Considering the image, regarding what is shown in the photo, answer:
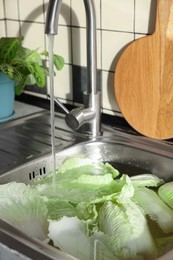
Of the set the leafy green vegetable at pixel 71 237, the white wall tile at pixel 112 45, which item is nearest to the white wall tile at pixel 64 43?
the white wall tile at pixel 112 45

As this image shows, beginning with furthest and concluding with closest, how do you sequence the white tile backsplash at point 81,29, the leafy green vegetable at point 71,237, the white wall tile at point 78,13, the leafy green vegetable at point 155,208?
the white wall tile at point 78,13 → the white tile backsplash at point 81,29 → the leafy green vegetable at point 155,208 → the leafy green vegetable at point 71,237

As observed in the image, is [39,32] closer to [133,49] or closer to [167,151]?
[133,49]

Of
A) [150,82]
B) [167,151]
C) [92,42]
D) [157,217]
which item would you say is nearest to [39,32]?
[92,42]

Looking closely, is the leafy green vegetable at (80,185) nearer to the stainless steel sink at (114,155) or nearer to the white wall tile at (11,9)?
the stainless steel sink at (114,155)

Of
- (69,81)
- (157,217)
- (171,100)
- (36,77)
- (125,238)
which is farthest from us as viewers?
(69,81)

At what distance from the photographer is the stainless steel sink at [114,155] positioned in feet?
3.73

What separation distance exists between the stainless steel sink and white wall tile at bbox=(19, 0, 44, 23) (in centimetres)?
37

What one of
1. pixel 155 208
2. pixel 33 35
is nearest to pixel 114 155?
pixel 155 208

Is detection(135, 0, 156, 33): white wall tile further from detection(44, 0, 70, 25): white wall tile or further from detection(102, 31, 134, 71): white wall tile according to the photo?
detection(44, 0, 70, 25): white wall tile

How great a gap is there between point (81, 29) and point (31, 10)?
0.20 m

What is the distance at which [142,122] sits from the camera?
4.01 ft

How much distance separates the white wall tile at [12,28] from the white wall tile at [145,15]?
45cm

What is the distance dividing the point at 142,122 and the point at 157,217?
31cm

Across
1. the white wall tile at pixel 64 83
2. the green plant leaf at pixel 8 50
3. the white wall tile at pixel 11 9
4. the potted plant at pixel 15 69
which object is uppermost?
the white wall tile at pixel 11 9
